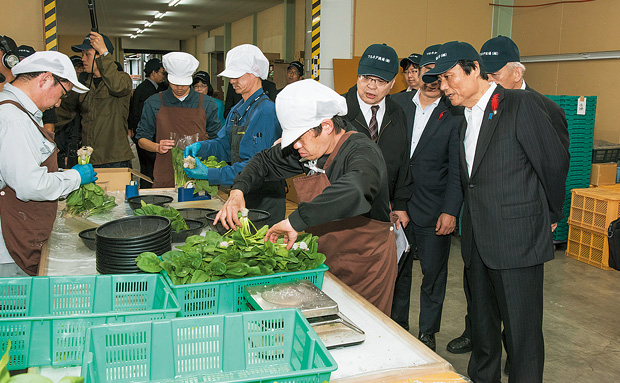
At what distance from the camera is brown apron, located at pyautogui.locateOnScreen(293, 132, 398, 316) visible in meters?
2.31

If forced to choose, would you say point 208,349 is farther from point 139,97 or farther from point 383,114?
point 139,97

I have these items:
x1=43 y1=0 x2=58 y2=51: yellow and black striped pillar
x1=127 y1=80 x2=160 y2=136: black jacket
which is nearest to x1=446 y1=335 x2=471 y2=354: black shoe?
x1=43 y1=0 x2=58 y2=51: yellow and black striped pillar

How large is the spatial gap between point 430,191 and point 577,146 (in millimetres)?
3235

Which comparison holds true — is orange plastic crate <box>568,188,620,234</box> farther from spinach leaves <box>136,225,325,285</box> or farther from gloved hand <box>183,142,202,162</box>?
spinach leaves <box>136,225,325,285</box>

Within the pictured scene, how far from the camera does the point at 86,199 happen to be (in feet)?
10.6

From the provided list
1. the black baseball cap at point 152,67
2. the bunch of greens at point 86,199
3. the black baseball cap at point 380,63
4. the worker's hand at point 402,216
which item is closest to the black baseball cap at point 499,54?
the black baseball cap at point 380,63

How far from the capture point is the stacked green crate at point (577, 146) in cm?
575

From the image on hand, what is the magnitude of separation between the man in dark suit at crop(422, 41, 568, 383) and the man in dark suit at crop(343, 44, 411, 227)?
22.0 inches

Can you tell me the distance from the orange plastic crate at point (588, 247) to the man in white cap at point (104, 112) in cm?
456

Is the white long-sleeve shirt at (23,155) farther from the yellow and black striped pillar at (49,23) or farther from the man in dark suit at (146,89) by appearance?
the man in dark suit at (146,89)

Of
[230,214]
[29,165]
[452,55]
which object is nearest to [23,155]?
[29,165]

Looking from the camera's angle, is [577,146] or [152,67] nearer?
[577,146]

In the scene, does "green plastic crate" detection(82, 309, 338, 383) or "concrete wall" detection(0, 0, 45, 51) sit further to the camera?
"concrete wall" detection(0, 0, 45, 51)

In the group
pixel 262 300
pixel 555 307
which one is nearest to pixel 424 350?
pixel 262 300
